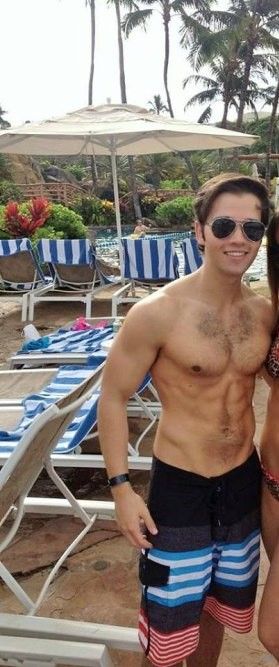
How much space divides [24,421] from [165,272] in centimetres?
476

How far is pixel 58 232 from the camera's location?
34.6 ft

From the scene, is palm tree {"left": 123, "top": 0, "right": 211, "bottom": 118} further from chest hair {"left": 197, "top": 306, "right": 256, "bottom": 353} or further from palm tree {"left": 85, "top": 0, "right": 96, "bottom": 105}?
chest hair {"left": 197, "top": 306, "right": 256, "bottom": 353}

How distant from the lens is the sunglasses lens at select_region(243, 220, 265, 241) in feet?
4.89

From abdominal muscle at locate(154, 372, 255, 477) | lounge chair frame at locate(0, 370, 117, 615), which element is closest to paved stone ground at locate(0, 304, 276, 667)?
lounge chair frame at locate(0, 370, 117, 615)

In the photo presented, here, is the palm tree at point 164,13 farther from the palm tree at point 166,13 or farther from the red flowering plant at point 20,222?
the red flowering plant at point 20,222

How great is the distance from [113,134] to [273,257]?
5.40 metres

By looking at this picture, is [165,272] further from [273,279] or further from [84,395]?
[273,279]

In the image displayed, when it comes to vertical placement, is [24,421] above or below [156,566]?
below

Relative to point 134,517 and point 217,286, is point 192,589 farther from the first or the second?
point 217,286

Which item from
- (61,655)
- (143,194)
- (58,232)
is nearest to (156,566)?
(61,655)

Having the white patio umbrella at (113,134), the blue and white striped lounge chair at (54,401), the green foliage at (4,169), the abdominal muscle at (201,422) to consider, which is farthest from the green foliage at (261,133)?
the abdominal muscle at (201,422)

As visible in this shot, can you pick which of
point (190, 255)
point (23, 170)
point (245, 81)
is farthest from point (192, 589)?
point (23, 170)

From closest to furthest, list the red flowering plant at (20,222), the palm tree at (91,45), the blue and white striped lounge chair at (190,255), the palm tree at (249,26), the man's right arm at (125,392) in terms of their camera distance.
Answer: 1. the man's right arm at (125,392)
2. the blue and white striped lounge chair at (190,255)
3. the red flowering plant at (20,222)
4. the palm tree at (91,45)
5. the palm tree at (249,26)

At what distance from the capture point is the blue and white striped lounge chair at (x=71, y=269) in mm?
7645
